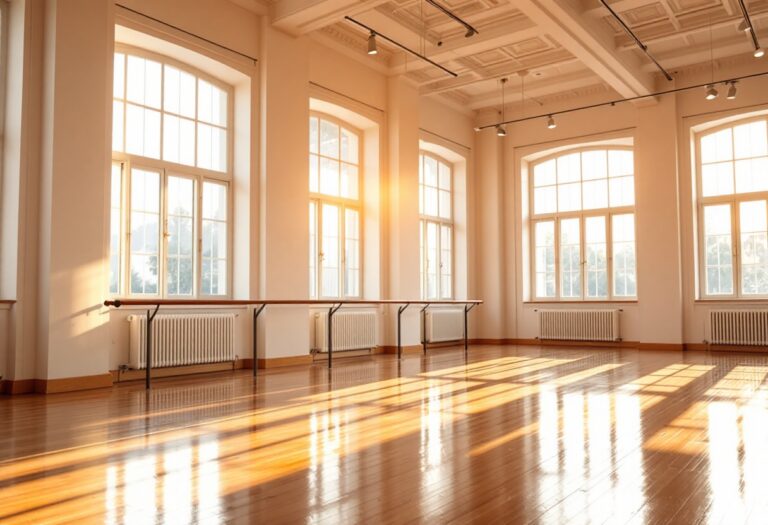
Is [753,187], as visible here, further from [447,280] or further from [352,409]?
[352,409]

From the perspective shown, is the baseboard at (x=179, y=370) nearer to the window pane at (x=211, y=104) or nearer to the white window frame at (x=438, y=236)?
the window pane at (x=211, y=104)

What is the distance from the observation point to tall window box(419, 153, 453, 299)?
11.9 metres

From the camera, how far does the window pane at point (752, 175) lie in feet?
34.4

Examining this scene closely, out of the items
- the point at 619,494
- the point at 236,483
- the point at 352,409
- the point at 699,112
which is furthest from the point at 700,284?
the point at 236,483

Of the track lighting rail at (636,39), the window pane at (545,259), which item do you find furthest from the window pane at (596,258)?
the track lighting rail at (636,39)

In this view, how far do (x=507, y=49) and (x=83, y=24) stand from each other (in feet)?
20.5

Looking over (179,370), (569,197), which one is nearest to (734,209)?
(569,197)

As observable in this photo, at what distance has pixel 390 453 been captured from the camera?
11.2ft

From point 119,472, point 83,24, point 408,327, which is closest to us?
point 119,472

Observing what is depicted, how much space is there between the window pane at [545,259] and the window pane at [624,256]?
120 cm

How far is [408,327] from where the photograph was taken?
410 inches

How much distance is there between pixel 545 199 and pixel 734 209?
11.1ft

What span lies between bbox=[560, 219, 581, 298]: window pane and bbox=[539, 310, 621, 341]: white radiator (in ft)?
1.65

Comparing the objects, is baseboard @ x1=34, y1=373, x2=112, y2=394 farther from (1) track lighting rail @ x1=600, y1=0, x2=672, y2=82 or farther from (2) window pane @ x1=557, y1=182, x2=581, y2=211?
(2) window pane @ x1=557, y1=182, x2=581, y2=211
